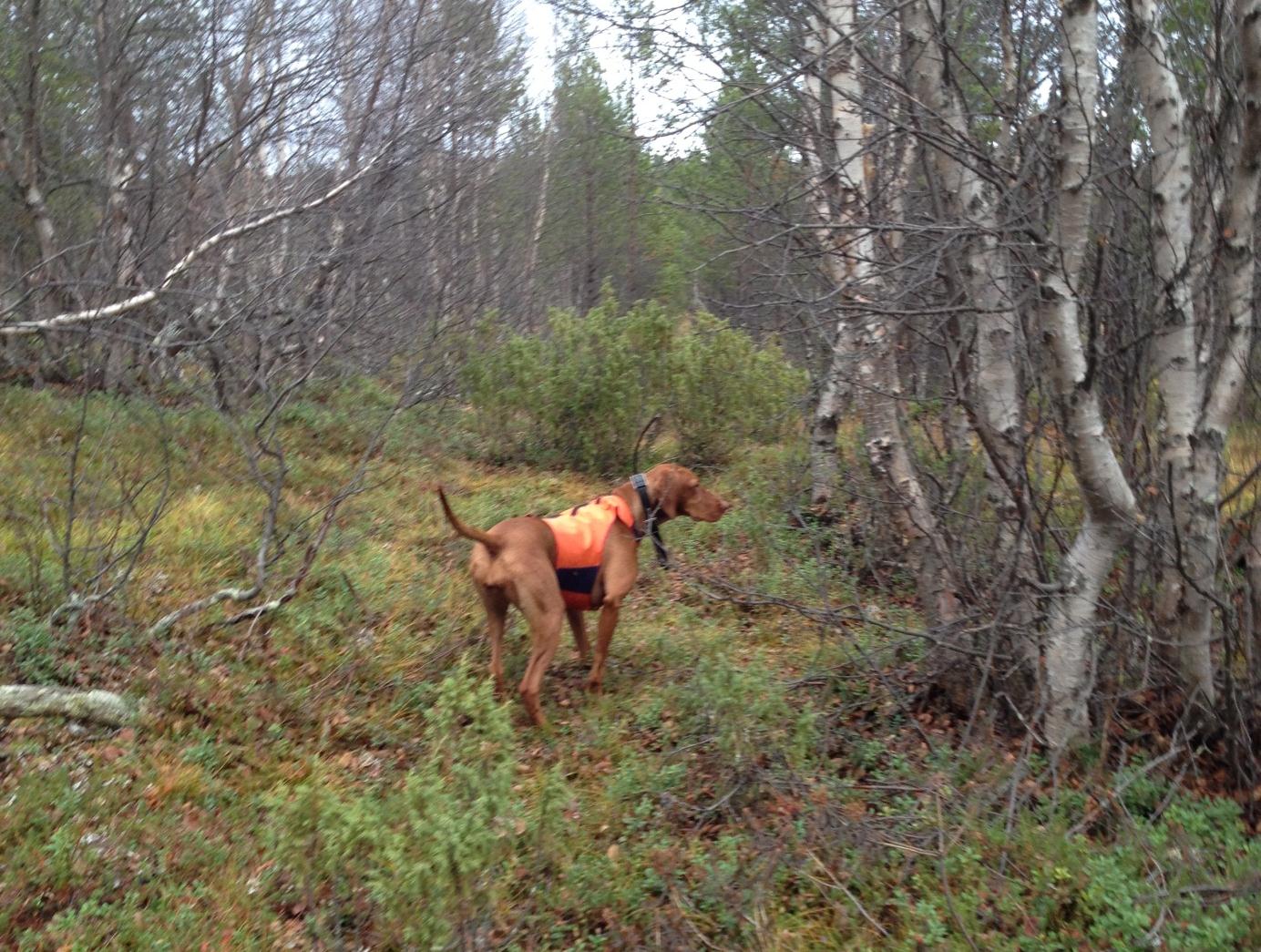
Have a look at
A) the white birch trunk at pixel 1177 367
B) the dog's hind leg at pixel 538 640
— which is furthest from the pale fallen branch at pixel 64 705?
the white birch trunk at pixel 1177 367

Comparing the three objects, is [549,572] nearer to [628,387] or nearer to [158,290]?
[158,290]

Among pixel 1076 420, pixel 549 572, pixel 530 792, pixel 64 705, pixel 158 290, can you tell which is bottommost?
pixel 530 792

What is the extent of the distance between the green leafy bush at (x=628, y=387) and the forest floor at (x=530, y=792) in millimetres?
3878

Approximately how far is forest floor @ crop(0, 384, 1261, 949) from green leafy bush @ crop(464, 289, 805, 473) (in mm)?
3878

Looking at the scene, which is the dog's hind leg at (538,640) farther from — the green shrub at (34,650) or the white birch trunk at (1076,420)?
the white birch trunk at (1076,420)

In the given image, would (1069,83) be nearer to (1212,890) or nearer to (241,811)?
(1212,890)

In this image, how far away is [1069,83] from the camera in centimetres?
418

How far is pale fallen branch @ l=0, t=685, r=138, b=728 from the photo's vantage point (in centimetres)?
498

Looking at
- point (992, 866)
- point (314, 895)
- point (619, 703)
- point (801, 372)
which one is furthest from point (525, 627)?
point (801, 372)

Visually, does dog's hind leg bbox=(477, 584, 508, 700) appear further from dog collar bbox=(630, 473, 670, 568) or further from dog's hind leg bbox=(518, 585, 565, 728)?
dog collar bbox=(630, 473, 670, 568)

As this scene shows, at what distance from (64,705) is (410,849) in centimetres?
237

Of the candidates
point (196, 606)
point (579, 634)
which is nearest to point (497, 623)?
point (579, 634)

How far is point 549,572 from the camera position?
575cm

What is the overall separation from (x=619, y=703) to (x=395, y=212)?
8.30m
